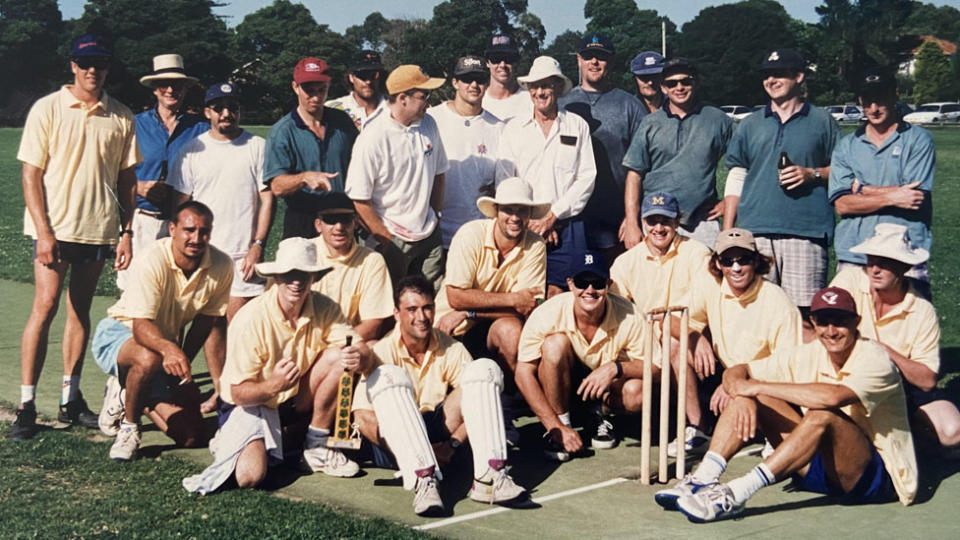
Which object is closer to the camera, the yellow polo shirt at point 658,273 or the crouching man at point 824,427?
the crouching man at point 824,427

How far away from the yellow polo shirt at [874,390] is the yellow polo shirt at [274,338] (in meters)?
2.41

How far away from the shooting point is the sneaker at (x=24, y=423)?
23.1ft

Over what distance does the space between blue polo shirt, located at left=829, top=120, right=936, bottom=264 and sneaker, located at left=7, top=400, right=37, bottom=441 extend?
508cm

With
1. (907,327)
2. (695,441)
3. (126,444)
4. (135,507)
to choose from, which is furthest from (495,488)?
(907,327)

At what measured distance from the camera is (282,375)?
20.3ft

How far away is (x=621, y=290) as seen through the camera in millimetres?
7473

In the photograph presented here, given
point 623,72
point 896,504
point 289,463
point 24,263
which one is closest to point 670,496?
point 896,504

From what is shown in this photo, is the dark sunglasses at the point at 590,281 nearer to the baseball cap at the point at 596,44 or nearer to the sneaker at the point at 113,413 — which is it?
the baseball cap at the point at 596,44

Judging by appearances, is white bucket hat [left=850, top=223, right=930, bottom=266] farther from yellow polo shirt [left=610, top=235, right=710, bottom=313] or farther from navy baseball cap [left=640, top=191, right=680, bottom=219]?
navy baseball cap [left=640, top=191, right=680, bottom=219]

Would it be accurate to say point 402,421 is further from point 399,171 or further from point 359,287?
point 399,171

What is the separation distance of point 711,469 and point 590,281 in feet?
4.69

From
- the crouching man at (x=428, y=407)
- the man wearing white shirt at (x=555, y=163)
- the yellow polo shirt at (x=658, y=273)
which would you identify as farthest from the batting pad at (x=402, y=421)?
the man wearing white shirt at (x=555, y=163)

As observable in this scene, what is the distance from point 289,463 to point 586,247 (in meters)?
2.73

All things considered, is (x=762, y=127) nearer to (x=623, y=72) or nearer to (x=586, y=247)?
(x=586, y=247)
